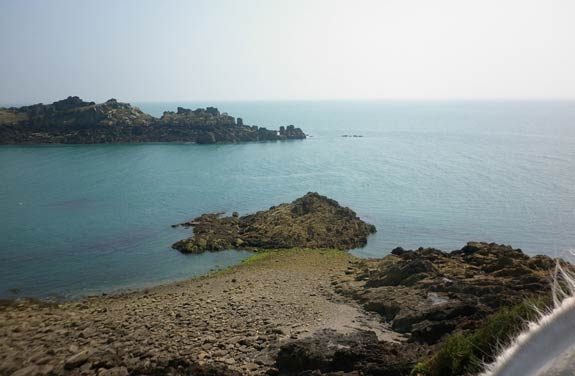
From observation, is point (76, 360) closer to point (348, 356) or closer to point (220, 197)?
point (348, 356)

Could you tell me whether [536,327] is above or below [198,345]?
above

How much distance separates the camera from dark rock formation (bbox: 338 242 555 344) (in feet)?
51.4

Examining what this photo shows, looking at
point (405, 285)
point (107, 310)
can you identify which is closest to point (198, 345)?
point (107, 310)

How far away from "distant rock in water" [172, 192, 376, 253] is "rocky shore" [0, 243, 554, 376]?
7.20m

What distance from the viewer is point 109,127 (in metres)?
104

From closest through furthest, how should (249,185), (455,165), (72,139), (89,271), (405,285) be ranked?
(405,285)
(89,271)
(249,185)
(455,165)
(72,139)

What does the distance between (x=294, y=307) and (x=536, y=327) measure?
18319 millimetres

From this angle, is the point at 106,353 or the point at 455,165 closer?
the point at 106,353

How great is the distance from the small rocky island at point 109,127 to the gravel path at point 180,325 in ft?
270

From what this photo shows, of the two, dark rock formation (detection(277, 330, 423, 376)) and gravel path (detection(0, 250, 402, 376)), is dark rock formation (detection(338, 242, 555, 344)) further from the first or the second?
dark rock formation (detection(277, 330, 423, 376))

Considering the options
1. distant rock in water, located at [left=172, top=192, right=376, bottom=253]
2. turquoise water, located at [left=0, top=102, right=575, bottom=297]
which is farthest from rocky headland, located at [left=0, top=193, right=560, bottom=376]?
turquoise water, located at [left=0, top=102, right=575, bottom=297]

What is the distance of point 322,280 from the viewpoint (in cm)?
2681

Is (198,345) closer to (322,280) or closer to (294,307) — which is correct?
(294,307)


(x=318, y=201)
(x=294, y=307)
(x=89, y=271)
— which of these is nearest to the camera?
(x=294, y=307)
